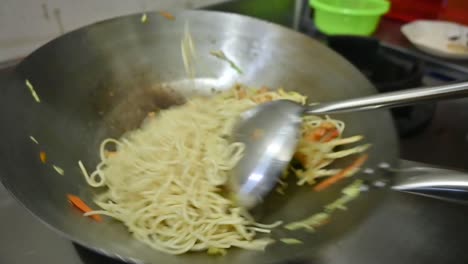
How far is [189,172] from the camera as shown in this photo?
2.90 feet

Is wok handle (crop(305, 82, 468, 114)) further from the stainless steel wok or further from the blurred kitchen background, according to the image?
the blurred kitchen background

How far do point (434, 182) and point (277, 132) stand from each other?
0.31 metres

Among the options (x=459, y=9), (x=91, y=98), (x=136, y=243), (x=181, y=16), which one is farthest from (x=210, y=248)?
(x=459, y=9)

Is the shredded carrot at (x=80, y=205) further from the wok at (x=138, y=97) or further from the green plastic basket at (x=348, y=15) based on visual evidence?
the green plastic basket at (x=348, y=15)

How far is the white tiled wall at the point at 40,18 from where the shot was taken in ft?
3.39

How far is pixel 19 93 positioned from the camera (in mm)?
767

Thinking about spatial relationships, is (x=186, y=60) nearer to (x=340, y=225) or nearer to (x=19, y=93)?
(x=19, y=93)

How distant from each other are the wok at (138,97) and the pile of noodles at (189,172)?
29 millimetres

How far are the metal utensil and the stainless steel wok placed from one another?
0.21ft

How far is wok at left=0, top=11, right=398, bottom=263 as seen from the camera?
0.66 metres

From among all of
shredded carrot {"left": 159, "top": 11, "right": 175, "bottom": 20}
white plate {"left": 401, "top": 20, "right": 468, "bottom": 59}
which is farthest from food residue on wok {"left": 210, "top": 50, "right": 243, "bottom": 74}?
white plate {"left": 401, "top": 20, "right": 468, "bottom": 59}

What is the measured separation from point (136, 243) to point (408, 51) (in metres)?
1.12

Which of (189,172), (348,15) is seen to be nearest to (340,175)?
(189,172)

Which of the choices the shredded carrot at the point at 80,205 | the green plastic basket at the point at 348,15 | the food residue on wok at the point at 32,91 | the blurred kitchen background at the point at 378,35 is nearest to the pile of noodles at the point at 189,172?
the shredded carrot at the point at 80,205
